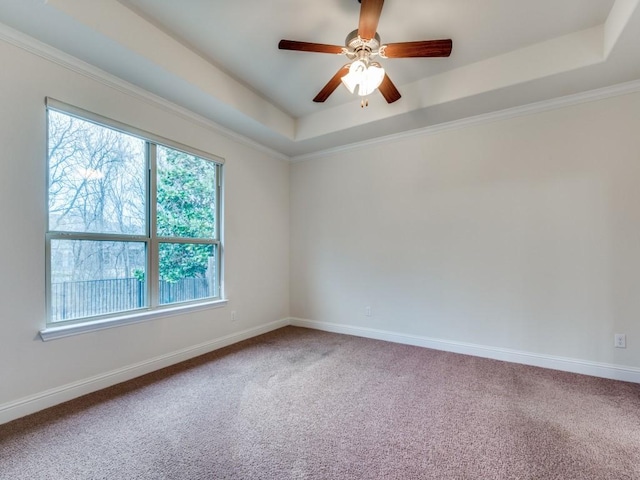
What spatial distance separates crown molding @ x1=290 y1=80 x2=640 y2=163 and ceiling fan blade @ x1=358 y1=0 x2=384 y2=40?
1836 mm

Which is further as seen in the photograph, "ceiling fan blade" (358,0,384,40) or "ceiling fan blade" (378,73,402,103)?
"ceiling fan blade" (378,73,402,103)

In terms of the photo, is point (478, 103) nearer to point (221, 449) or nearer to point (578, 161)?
point (578, 161)

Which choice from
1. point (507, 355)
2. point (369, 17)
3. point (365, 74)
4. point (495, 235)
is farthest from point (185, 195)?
point (507, 355)

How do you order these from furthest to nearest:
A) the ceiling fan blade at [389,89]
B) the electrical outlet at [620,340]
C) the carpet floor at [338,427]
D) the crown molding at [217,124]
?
the electrical outlet at [620,340], the ceiling fan blade at [389,89], the crown molding at [217,124], the carpet floor at [338,427]

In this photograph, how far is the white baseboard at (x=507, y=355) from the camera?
262cm

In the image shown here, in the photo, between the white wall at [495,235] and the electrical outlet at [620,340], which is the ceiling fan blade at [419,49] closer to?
the white wall at [495,235]

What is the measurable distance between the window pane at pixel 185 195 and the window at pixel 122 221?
0.03ft

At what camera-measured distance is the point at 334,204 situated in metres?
4.22

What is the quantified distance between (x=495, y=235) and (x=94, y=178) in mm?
3848

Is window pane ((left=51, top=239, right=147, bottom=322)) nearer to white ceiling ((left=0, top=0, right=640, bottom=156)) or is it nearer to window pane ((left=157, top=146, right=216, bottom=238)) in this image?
window pane ((left=157, top=146, right=216, bottom=238))

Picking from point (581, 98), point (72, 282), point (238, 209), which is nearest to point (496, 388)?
point (581, 98)

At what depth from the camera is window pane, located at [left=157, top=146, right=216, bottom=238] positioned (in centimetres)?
299

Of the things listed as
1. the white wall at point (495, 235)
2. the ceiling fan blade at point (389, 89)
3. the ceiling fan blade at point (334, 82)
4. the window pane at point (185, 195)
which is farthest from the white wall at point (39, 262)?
the ceiling fan blade at point (389, 89)

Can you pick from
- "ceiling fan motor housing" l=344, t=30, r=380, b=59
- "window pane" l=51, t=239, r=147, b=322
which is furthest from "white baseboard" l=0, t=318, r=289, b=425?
"ceiling fan motor housing" l=344, t=30, r=380, b=59
